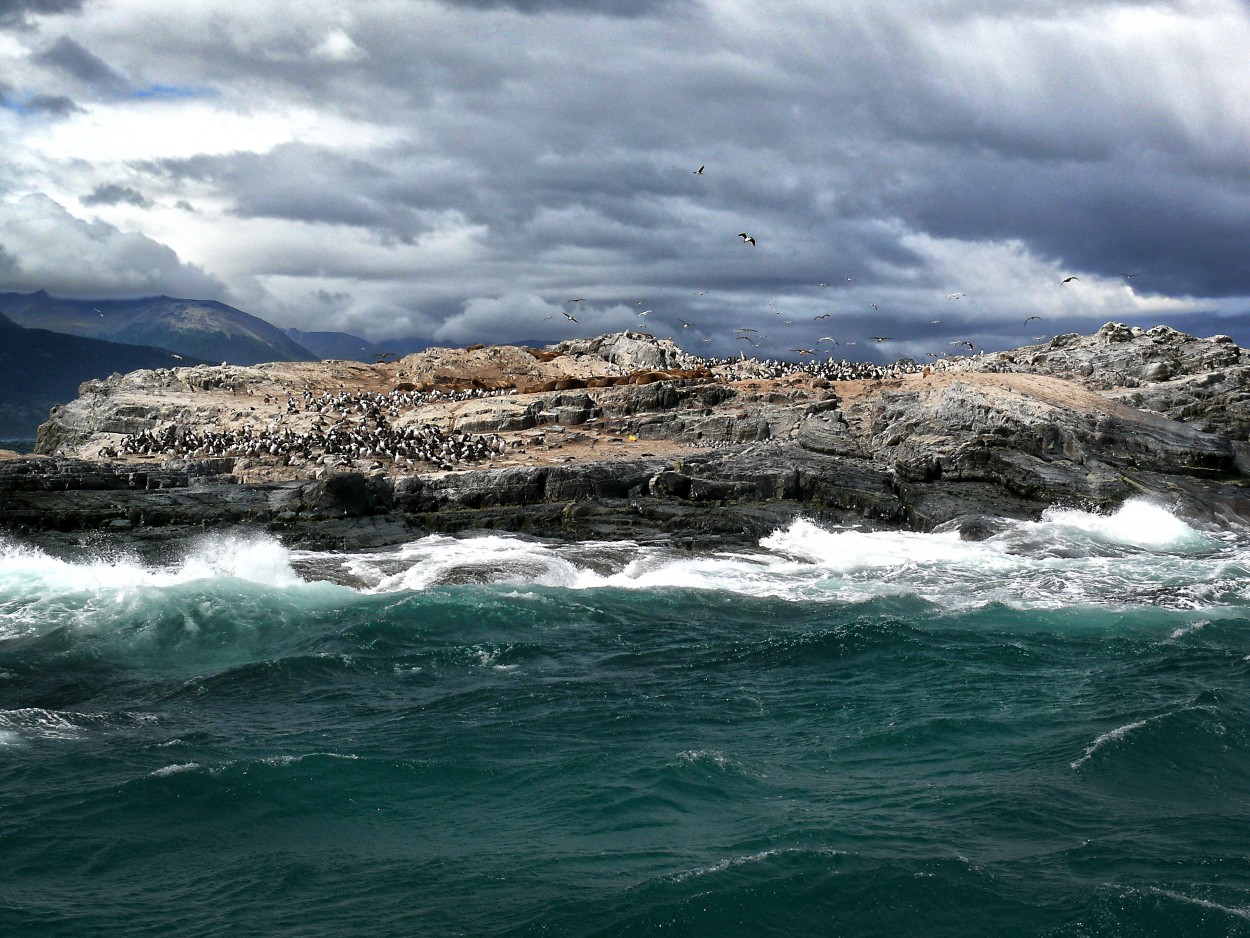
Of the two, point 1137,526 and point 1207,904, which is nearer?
point 1207,904

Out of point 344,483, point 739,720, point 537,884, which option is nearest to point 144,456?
point 344,483

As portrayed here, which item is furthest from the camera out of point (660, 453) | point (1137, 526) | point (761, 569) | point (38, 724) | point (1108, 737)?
point (660, 453)

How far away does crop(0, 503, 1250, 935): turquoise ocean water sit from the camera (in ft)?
36.3

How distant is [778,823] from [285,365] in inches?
2129

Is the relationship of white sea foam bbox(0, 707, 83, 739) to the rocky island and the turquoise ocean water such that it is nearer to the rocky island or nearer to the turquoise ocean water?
the turquoise ocean water

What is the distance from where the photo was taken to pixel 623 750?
15227 mm

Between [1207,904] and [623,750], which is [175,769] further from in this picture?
[1207,904]

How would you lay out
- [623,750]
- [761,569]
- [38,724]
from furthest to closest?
1. [761,569]
2. [38,724]
3. [623,750]

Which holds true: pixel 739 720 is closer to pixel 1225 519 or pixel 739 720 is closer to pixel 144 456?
pixel 1225 519

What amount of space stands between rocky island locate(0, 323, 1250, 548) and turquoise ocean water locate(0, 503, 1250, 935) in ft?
15.2

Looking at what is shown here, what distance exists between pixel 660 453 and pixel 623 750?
2427 cm

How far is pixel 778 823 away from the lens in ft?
41.9

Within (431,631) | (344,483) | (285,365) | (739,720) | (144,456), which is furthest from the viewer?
(285,365)

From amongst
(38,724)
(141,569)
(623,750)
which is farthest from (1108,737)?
(141,569)
